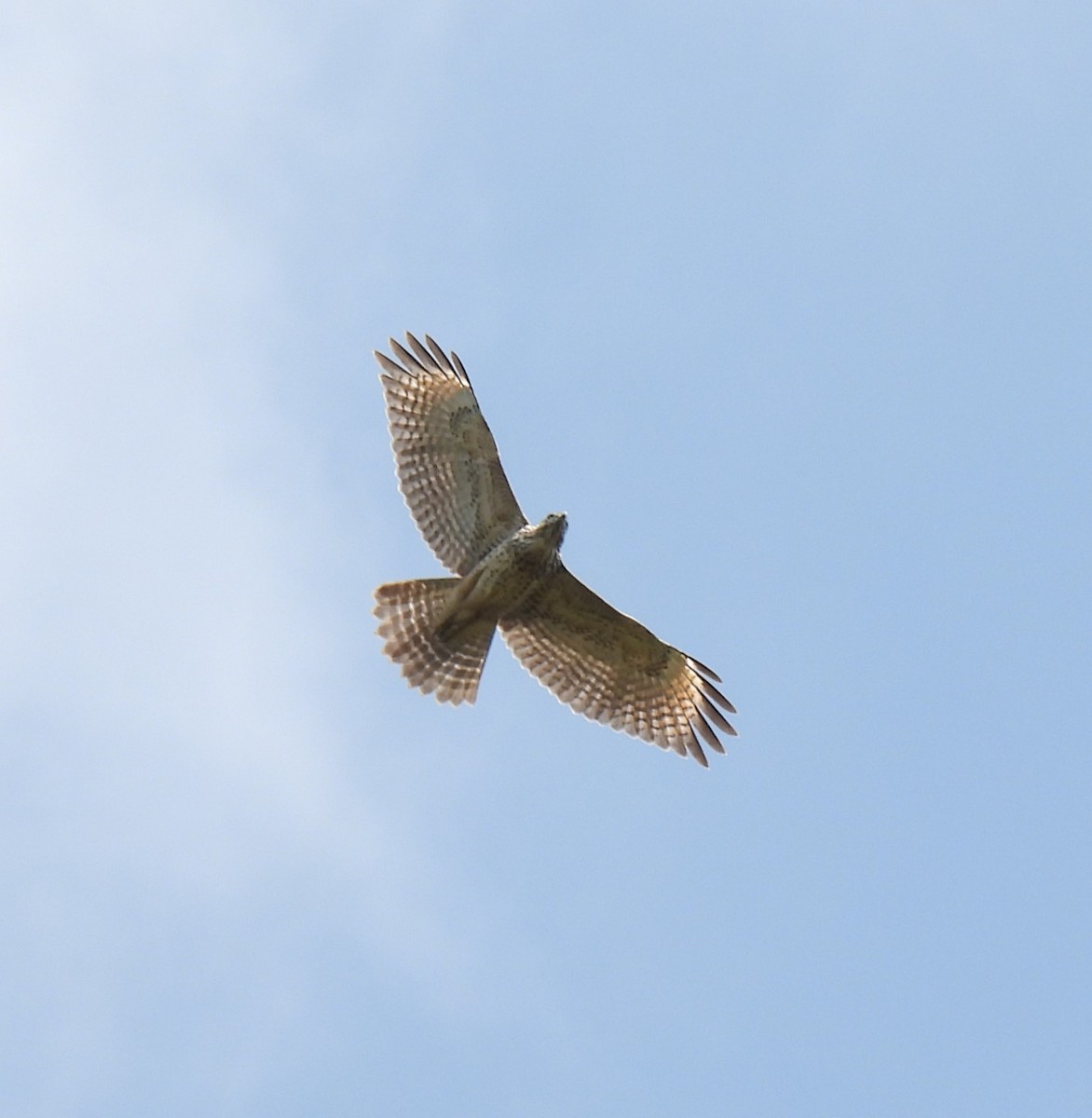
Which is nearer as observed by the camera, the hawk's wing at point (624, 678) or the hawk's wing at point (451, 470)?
the hawk's wing at point (451, 470)

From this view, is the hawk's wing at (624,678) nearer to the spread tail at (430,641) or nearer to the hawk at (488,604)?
the hawk at (488,604)

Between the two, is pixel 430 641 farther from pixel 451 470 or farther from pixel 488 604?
pixel 451 470

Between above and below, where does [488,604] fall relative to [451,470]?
below

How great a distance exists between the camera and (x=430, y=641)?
59.3 feet

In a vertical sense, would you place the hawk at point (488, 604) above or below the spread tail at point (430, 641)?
above

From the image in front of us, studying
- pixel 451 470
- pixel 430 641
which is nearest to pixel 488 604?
pixel 430 641

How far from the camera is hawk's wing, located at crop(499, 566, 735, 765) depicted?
18312 millimetres

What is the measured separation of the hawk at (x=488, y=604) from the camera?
17.8 m

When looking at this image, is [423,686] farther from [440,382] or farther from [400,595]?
[440,382]

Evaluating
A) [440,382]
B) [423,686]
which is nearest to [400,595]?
[423,686]

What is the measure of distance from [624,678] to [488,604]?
1.64m

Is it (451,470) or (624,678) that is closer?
(451,470)

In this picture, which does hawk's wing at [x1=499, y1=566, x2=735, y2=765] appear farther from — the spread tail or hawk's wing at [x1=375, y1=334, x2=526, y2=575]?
hawk's wing at [x1=375, y1=334, x2=526, y2=575]

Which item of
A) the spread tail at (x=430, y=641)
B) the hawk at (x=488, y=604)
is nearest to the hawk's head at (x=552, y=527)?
the hawk at (x=488, y=604)
